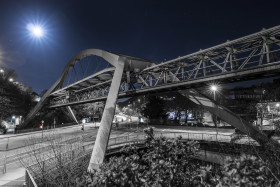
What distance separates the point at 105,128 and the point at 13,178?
20.4ft

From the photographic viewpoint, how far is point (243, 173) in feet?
8.68

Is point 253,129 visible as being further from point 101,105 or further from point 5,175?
point 101,105

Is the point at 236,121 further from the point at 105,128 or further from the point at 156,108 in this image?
the point at 156,108

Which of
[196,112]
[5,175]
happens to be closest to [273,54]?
[5,175]

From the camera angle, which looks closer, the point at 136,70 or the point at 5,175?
the point at 5,175

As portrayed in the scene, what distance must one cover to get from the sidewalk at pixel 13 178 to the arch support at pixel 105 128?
3889 mm

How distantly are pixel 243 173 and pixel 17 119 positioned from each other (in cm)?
6137

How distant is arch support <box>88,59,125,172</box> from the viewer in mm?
10520

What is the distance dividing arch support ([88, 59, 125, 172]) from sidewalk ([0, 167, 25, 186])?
12.8ft

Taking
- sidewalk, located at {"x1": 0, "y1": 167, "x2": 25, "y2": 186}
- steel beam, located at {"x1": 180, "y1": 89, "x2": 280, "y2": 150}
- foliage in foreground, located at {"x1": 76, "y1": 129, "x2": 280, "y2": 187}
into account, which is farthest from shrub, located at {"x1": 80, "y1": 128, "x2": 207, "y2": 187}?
steel beam, located at {"x1": 180, "y1": 89, "x2": 280, "y2": 150}

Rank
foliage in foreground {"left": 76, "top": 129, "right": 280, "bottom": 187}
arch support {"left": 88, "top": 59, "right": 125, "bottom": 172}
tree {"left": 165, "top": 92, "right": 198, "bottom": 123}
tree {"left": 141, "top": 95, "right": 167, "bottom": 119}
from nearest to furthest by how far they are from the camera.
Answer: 1. foliage in foreground {"left": 76, "top": 129, "right": 280, "bottom": 187}
2. arch support {"left": 88, "top": 59, "right": 125, "bottom": 172}
3. tree {"left": 165, "top": 92, "right": 198, "bottom": 123}
4. tree {"left": 141, "top": 95, "right": 167, "bottom": 119}

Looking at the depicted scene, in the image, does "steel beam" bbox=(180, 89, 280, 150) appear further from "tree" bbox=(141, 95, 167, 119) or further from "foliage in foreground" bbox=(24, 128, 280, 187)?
"tree" bbox=(141, 95, 167, 119)

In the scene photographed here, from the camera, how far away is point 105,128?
39.6 ft

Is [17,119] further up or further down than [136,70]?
further down
